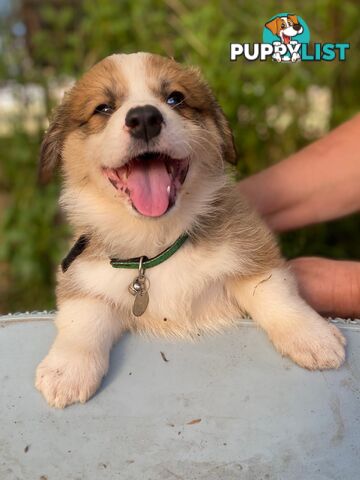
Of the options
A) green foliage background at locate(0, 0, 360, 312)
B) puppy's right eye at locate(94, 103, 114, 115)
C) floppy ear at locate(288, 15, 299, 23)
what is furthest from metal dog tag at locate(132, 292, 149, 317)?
floppy ear at locate(288, 15, 299, 23)

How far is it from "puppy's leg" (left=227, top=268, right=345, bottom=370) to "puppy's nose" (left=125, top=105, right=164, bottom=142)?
0.68m

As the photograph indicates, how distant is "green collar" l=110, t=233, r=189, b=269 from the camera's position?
7.38 ft

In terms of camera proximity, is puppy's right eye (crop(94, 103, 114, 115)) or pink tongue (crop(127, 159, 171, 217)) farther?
puppy's right eye (crop(94, 103, 114, 115))

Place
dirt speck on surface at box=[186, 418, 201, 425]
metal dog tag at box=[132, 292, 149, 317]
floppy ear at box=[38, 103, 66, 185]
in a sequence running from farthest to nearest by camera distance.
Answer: floppy ear at box=[38, 103, 66, 185]
metal dog tag at box=[132, 292, 149, 317]
dirt speck on surface at box=[186, 418, 201, 425]

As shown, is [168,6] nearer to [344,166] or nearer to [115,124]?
[344,166]

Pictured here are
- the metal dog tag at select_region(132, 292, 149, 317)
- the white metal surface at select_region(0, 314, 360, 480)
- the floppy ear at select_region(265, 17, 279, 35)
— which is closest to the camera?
the white metal surface at select_region(0, 314, 360, 480)

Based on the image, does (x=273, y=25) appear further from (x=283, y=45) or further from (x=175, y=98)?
(x=175, y=98)

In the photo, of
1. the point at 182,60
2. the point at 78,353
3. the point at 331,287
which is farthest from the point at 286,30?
the point at 78,353

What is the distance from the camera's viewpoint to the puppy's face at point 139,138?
2.06 metres

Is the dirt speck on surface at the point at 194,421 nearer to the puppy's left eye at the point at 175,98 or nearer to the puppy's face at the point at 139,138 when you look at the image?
the puppy's face at the point at 139,138

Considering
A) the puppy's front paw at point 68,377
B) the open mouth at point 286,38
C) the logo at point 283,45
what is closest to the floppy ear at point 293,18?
the logo at point 283,45

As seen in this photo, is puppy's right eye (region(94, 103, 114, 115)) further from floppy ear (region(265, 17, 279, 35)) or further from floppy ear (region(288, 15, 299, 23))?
floppy ear (region(288, 15, 299, 23))

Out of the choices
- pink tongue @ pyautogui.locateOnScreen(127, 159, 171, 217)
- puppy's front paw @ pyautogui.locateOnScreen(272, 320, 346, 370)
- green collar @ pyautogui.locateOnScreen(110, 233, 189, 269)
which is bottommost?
puppy's front paw @ pyautogui.locateOnScreen(272, 320, 346, 370)

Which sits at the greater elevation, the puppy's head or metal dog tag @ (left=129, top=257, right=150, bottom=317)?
the puppy's head
